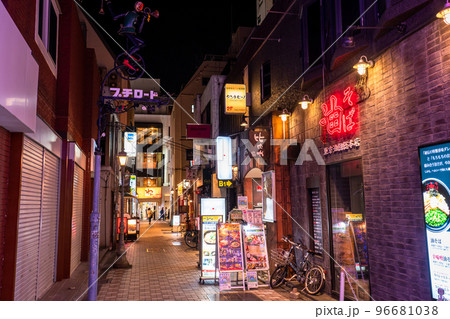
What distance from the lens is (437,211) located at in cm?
576

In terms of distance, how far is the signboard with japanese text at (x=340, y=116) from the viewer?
845 centimetres

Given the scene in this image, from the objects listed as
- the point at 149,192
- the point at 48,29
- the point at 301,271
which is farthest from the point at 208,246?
the point at 149,192

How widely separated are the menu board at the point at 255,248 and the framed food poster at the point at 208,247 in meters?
1.27

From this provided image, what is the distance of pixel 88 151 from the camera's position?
52.2ft

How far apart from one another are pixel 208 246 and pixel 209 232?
515 mm

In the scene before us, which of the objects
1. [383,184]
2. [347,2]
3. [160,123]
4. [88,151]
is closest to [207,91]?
[88,151]

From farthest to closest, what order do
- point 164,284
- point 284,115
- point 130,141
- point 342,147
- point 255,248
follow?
point 130,141, point 284,115, point 164,284, point 255,248, point 342,147

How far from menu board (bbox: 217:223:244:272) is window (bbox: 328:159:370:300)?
2.72 meters

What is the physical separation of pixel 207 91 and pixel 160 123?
121ft

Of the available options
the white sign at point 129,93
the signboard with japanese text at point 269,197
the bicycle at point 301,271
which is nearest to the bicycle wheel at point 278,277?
the bicycle at point 301,271

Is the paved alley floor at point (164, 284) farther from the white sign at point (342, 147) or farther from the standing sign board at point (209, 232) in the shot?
the white sign at point (342, 147)

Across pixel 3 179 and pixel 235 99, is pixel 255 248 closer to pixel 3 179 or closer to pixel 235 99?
pixel 3 179

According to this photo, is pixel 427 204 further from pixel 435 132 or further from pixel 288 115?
pixel 288 115

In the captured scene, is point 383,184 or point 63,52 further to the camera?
point 63,52
